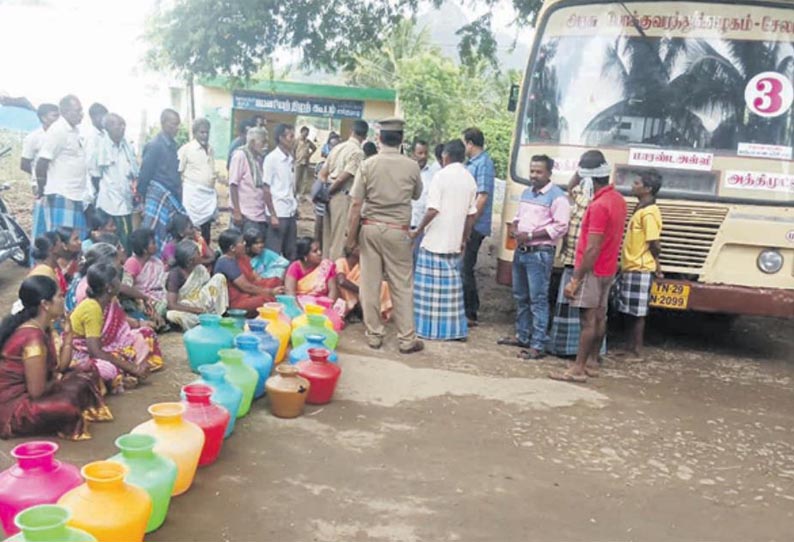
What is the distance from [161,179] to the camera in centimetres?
694

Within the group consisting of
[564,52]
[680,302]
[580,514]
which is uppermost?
[564,52]

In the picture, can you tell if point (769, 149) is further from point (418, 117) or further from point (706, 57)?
point (418, 117)

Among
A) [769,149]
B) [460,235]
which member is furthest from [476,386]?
[769,149]

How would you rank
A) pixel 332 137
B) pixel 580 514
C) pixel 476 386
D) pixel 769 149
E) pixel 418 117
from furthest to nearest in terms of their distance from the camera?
pixel 418 117
pixel 332 137
pixel 769 149
pixel 476 386
pixel 580 514

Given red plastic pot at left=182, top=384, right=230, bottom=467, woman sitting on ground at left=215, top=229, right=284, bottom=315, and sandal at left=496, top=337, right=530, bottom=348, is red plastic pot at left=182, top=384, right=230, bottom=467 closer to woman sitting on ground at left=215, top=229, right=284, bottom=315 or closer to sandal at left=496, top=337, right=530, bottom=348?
woman sitting on ground at left=215, top=229, right=284, bottom=315

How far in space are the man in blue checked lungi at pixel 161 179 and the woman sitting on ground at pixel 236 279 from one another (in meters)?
0.87

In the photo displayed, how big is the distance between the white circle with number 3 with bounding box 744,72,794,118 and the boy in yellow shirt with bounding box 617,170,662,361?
3.33ft

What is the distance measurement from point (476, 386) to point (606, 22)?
3.17 m

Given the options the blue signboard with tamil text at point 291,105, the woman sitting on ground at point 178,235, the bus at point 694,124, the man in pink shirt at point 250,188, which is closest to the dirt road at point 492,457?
the woman sitting on ground at point 178,235

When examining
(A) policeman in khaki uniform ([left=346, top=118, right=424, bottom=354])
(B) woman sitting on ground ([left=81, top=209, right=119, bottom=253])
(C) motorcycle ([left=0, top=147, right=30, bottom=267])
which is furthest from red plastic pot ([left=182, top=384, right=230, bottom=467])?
(C) motorcycle ([left=0, top=147, right=30, bottom=267])

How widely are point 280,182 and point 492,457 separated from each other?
4.13 metres

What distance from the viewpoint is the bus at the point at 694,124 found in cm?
602

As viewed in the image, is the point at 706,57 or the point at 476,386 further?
the point at 706,57

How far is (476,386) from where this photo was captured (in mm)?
5363
